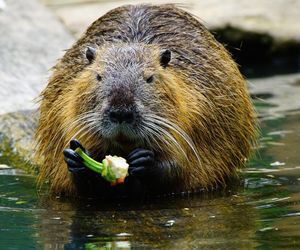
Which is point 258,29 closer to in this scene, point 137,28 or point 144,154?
point 137,28

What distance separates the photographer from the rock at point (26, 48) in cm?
A: 895

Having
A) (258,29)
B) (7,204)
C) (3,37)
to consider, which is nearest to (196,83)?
(7,204)

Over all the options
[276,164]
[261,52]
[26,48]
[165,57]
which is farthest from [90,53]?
[261,52]

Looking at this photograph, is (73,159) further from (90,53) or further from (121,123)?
(90,53)

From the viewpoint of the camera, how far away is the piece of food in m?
6.09

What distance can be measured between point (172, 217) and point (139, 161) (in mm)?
441

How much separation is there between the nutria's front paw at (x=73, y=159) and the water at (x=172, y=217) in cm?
26

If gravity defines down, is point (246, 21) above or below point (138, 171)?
above

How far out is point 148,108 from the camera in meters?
6.13

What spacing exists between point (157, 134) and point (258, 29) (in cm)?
578

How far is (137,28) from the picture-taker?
23.3ft

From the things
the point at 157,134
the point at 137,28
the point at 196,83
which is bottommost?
the point at 157,134

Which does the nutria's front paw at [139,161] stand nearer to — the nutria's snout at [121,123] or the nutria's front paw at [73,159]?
the nutria's snout at [121,123]

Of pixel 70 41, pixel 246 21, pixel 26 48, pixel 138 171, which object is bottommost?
pixel 138 171
